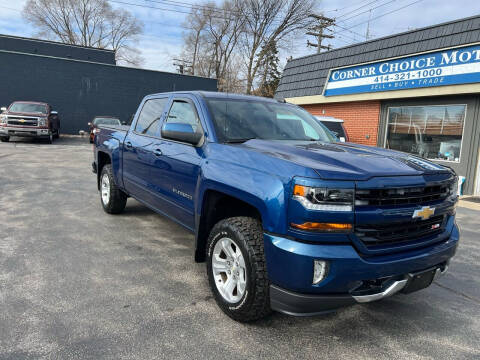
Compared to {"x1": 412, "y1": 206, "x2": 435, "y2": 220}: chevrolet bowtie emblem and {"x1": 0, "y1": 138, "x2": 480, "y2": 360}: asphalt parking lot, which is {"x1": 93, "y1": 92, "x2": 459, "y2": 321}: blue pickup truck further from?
{"x1": 0, "y1": 138, "x2": 480, "y2": 360}: asphalt parking lot

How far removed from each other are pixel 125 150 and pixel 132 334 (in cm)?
300

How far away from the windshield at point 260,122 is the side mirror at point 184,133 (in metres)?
0.21

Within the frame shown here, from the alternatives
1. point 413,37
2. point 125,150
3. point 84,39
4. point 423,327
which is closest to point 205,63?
point 84,39

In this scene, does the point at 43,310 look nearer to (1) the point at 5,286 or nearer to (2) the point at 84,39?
(1) the point at 5,286

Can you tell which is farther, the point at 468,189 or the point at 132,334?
the point at 468,189

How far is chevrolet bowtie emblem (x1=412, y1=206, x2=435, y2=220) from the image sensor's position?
8.68ft

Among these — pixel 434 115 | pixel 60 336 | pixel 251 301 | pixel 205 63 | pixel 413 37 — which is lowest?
pixel 60 336

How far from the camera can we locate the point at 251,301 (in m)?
2.70

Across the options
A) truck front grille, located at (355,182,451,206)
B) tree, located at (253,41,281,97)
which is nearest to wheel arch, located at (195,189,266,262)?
truck front grille, located at (355,182,451,206)

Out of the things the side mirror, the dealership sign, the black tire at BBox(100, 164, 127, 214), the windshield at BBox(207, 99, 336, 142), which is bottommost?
the black tire at BBox(100, 164, 127, 214)

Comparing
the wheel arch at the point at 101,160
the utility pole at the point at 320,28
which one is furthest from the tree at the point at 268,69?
the wheel arch at the point at 101,160

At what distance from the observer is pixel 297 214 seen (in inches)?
93.7

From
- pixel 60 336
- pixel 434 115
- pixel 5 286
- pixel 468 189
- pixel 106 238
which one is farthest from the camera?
pixel 434 115

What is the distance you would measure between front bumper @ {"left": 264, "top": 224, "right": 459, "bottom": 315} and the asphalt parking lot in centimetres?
45
